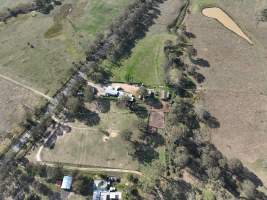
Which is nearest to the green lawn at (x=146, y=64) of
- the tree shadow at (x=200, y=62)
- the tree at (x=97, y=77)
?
the tree at (x=97, y=77)

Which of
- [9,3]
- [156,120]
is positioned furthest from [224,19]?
[9,3]

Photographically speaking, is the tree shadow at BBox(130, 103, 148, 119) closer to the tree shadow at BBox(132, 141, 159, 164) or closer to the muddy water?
the tree shadow at BBox(132, 141, 159, 164)

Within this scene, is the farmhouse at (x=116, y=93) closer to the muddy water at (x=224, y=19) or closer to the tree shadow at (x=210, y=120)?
A: the tree shadow at (x=210, y=120)

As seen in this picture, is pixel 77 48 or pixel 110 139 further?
pixel 77 48

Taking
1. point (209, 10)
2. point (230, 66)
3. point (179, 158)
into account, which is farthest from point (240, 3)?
point (179, 158)

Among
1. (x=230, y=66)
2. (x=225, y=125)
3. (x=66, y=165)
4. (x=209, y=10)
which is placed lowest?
(x=66, y=165)

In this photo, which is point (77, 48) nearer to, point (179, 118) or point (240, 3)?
point (179, 118)
